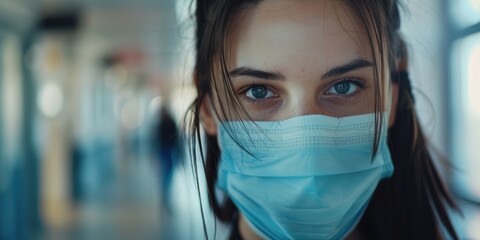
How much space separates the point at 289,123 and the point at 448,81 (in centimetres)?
35

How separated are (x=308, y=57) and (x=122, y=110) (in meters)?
1.14

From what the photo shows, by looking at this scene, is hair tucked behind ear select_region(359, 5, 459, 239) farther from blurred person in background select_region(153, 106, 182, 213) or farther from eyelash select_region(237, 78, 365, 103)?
blurred person in background select_region(153, 106, 182, 213)

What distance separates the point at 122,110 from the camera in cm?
178

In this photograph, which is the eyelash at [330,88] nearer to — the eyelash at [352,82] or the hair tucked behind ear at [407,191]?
the eyelash at [352,82]

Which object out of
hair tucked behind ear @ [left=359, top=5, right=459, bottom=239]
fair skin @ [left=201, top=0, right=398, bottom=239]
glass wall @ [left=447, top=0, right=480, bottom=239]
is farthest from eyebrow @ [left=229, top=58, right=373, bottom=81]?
glass wall @ [left=447, top=0, right=480, bottom=239]

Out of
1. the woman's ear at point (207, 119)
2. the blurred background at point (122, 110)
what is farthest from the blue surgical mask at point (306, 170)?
the blurred background at point (122, 110)

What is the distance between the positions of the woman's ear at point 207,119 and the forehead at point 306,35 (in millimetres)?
138

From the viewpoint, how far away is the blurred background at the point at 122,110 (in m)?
0.90

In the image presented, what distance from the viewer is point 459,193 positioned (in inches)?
36.9

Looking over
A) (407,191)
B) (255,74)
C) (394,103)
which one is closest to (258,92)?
(255,74)

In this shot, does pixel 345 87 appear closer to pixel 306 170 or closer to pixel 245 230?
pixel 306 170

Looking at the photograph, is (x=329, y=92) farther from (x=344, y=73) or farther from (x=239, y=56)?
(x=239, y=56)

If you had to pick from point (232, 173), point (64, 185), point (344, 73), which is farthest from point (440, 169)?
point (64, 185)

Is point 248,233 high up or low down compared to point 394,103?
down
